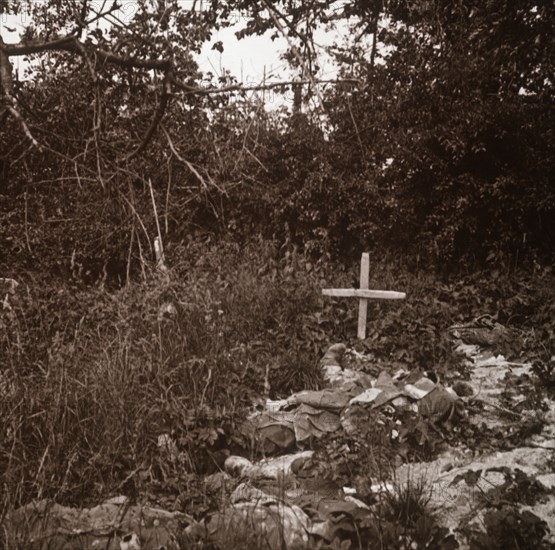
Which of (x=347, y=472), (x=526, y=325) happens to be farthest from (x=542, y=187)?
(x=347, y=472)

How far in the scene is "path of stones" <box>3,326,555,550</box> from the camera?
291 cm

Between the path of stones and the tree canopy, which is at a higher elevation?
the tree canopy

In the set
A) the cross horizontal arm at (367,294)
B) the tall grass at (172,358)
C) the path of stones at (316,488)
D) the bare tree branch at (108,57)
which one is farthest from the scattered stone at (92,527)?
the cross horizontal arm at (367,294)

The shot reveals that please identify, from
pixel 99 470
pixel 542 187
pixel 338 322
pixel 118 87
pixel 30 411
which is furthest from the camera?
pixel 542 187

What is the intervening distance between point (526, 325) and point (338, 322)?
2230 millimetres

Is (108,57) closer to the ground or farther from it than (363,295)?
farther from it

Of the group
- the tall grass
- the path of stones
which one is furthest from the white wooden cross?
the path of stones

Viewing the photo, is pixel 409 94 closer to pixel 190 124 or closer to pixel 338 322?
pixel 338 322

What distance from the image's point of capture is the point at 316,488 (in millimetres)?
3701

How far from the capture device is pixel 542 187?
30.1 feet

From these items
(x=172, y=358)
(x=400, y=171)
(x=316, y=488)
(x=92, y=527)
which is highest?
(x=400, y=171)

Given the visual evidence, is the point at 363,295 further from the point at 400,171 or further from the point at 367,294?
the point at 400,171

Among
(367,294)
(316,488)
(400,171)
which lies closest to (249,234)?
(400,171)

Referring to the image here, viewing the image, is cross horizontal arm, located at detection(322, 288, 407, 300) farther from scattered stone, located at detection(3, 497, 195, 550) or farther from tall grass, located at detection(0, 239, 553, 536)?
scattered stone, located at detection(3, 497, 195, 550)
